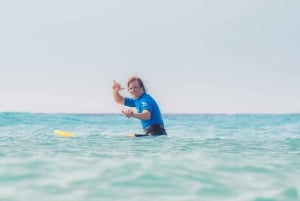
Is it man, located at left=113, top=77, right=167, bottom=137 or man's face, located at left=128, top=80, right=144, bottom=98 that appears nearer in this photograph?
man, located at left=113, top=77, right=167, bottom=137

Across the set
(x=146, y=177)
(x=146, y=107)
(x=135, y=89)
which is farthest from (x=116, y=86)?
(x=146, y=177)

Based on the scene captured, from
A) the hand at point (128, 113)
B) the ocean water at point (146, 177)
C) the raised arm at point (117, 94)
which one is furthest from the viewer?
the raised arm at point (117, 94)

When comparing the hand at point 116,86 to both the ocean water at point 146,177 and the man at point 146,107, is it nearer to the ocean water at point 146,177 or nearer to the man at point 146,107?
the man at point 146,107

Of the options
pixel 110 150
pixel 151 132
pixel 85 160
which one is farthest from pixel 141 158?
pixel 151 132

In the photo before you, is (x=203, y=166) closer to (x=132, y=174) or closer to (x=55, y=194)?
(x=132, y=174)

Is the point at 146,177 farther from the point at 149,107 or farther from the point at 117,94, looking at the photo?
the point at 117,94

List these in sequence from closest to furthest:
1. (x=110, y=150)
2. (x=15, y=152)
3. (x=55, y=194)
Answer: (x=55, y=194), (x=15, y=152), (x=110, y=150)

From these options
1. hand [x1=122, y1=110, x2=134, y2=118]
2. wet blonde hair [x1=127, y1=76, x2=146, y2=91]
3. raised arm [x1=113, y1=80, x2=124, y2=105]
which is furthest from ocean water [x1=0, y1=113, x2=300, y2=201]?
raised arm [x1=113, y1=80, x2=124, y2=105]

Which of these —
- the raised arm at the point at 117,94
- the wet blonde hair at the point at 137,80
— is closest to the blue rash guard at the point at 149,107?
the wet blonde hair at the point at 137,80

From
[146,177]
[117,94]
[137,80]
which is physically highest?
[137,80]

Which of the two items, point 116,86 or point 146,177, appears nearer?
point 146,177

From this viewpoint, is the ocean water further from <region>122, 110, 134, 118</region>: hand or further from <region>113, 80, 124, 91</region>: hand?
<region>113, 80, 124, 91</region>: hand

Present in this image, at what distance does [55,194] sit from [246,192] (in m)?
1.80

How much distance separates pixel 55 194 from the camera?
4.02 m
